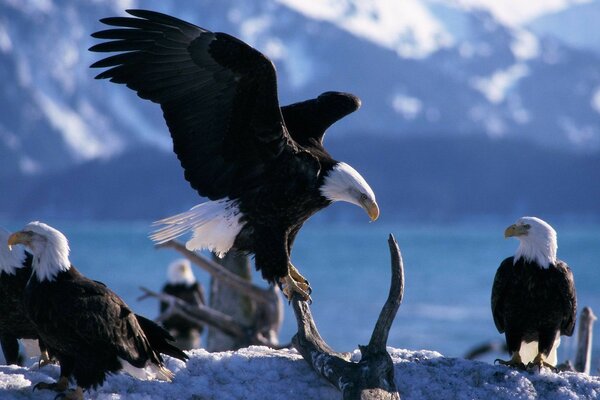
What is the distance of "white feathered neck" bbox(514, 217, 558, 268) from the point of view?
5426 millimetres

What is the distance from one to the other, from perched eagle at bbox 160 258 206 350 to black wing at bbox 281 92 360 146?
17.6 feet

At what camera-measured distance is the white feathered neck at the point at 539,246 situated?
543 centimetres

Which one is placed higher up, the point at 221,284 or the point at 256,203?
the point at 221,284

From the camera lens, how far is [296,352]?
17.5 feet

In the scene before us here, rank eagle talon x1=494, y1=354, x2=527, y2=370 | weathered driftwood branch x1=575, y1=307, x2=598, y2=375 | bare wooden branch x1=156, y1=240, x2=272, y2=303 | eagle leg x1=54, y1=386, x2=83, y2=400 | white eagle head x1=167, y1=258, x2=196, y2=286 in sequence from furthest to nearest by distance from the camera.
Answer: white eagle head x1=167, y1=258, x2=196, y2=286 → bare wooden branch x1=156, y1=240, x2=272, y2=303 → weathered driftwood branch x1=575, y1=307, x2=598, y2=375 → eagle talon x1=494, y1=354, x2=527, y2=370 → eagle leg x1=54, y1=386, x2=83, y2=400

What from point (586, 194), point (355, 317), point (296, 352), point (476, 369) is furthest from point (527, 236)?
point (586, 194)

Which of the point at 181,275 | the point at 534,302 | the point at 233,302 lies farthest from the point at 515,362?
the point at 181,275

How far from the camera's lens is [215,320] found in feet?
28.3

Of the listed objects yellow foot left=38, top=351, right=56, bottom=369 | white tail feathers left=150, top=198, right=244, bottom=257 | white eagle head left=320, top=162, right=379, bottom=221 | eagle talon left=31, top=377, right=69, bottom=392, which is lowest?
eagle talon left=31, top=377, right=69, bottom=392

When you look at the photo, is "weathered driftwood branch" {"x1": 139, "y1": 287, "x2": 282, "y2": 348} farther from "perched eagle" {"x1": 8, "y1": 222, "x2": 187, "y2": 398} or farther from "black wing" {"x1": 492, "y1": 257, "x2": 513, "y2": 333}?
"perched eagle" {"x1": 8, "y1": 222, "x2": 187, "y2": 398}

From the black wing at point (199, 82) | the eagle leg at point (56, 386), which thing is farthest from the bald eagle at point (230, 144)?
the eagle leg at point (56, 386)

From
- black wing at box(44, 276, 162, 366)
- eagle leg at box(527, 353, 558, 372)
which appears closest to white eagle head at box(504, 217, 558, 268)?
eagle leg at box(527, 353, 558, 372)

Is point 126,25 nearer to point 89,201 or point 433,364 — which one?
point 433,364

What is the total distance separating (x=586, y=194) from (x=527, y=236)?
156 meters
